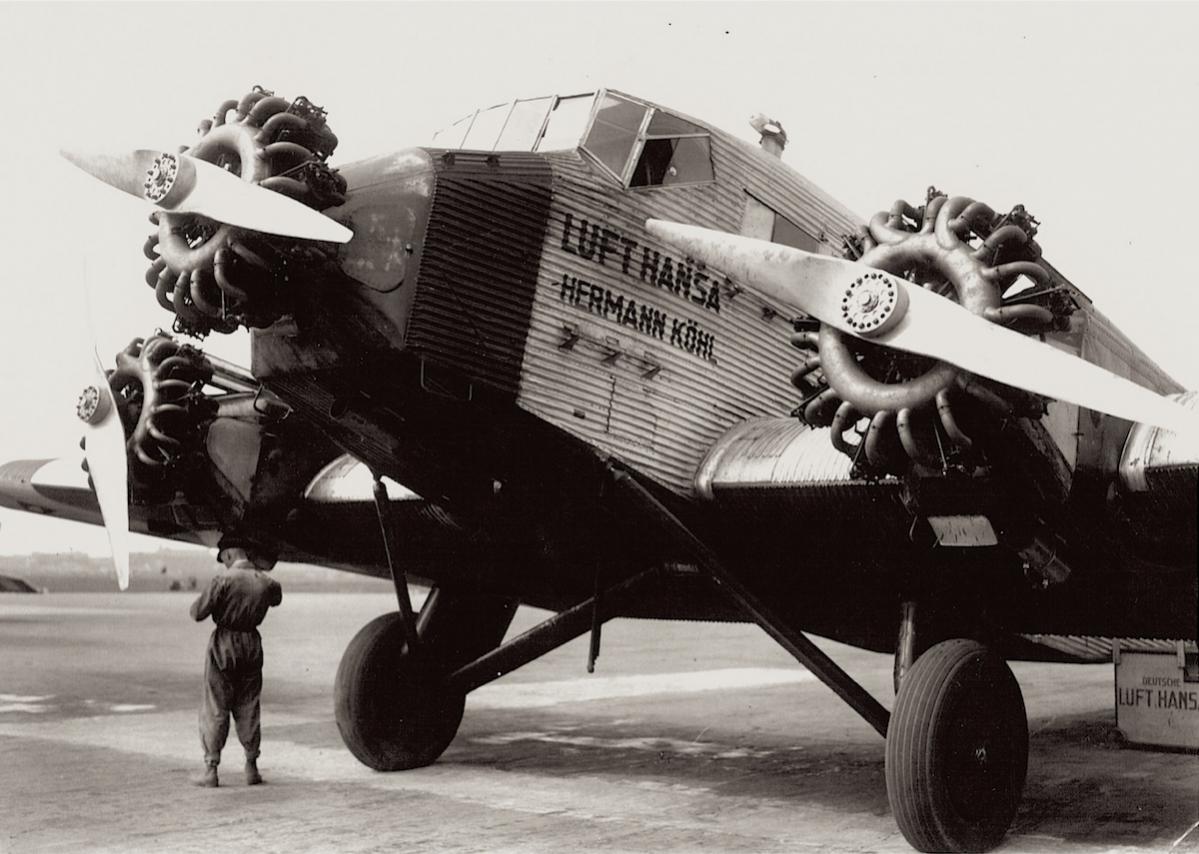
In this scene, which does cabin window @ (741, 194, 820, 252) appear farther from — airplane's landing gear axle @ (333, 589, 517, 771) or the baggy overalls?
the baggy overalls

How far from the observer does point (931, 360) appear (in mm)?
6180

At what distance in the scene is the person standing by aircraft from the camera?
838 cm

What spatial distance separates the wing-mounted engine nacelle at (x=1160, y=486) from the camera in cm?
627

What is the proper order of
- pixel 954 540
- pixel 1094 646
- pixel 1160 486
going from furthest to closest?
pixel 1094 646, pixel 954 540, pixel 1160 486

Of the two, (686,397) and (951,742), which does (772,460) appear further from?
(951,742)

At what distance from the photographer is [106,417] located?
897 cm

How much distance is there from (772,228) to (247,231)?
12.3ft

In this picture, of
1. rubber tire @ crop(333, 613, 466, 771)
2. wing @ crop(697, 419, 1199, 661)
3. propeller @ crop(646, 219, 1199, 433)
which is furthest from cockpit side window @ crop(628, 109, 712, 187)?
rubber tire @ crop(333, 613, 466, 771)

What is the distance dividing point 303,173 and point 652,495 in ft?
8.90

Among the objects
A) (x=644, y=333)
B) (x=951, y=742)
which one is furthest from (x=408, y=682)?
(x=951, y=742)

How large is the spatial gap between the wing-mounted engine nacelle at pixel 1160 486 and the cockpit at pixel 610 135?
3113 millimetres

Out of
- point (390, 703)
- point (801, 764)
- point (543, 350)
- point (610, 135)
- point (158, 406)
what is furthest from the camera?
point (801, 764)

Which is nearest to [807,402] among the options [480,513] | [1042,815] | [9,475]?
[480,513]

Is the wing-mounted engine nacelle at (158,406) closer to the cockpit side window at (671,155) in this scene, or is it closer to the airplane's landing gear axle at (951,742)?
the airplane's landing gear axle at (951,742)
